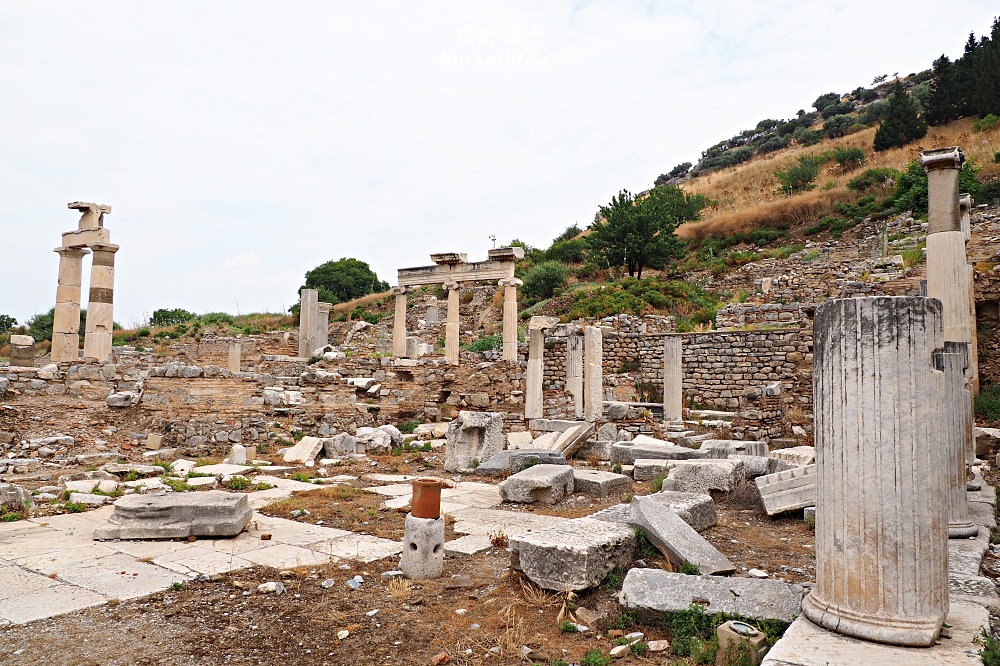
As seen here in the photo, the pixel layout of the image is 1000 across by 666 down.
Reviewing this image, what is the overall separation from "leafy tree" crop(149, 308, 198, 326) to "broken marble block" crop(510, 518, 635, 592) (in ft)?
128

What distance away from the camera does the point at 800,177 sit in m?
39.3

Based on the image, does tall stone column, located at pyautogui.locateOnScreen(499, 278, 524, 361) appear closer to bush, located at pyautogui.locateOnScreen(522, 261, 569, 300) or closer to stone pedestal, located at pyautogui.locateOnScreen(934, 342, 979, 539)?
bush, located at pyautogui.locateOnScreen(522, 261, 569, 300)

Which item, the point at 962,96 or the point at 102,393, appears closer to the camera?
the point at 102,393

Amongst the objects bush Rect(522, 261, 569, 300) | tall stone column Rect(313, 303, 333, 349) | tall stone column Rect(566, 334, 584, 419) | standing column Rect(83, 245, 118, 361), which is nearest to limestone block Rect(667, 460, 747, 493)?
tall stone column Rect(566, 334, 584, 419)

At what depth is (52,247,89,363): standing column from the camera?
1584 cm

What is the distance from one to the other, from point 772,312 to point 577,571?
61.1ft

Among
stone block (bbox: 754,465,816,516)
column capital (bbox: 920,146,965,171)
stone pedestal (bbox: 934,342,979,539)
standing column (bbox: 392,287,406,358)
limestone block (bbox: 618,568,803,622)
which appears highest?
column capital (bbox: 920,146,965,171)

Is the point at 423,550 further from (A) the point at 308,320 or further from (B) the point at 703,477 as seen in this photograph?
(A) the point at 308,320

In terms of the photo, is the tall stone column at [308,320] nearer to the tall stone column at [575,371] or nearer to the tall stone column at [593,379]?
the tall stone column at [575,371]

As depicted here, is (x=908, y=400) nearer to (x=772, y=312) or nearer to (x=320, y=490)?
(x=320, y=490)

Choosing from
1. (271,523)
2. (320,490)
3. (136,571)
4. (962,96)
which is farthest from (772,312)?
(962,96)

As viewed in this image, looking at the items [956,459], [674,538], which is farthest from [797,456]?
[674,538]

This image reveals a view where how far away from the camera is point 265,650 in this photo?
3.74 metres

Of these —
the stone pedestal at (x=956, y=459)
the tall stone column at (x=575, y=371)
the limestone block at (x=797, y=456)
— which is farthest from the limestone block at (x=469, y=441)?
the stone pedestal at (x=956, y=459)
